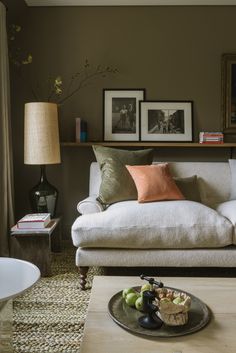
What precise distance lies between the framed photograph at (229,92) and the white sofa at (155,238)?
1.43 metres

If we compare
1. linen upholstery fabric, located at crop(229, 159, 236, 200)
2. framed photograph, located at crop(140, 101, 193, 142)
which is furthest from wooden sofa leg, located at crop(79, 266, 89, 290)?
framed photograph, located at crop(140, 101, 193, 142)

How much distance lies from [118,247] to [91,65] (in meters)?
2.05

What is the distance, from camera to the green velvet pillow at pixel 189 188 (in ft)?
9.80

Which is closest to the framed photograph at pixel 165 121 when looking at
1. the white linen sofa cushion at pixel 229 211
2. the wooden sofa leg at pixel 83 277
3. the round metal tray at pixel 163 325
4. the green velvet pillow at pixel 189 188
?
the green velvet pillow at pixel 189 188

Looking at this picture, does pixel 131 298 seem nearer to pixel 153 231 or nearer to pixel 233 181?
pixel 153 231

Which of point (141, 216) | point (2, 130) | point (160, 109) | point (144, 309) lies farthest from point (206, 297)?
point (160, 109)

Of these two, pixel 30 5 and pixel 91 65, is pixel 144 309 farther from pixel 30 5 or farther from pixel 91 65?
pixel 30 5

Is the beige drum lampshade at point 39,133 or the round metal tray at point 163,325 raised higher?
the beige drum lampshade at point 39,133

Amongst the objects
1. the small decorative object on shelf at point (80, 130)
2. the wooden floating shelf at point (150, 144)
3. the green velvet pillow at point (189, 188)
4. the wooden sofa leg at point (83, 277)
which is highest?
the small decorative object on shelf at point (80, 130)

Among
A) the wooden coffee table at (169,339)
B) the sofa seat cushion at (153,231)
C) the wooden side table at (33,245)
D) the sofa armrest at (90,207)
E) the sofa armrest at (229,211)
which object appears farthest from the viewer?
the sofa armrest at (90,207)

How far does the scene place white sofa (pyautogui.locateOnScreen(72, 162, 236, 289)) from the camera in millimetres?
2371

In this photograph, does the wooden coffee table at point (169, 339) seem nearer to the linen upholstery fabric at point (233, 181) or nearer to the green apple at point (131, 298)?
the green apple at point (131, 298)

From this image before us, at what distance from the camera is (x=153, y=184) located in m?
2.77

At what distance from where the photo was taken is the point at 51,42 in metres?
3.62
